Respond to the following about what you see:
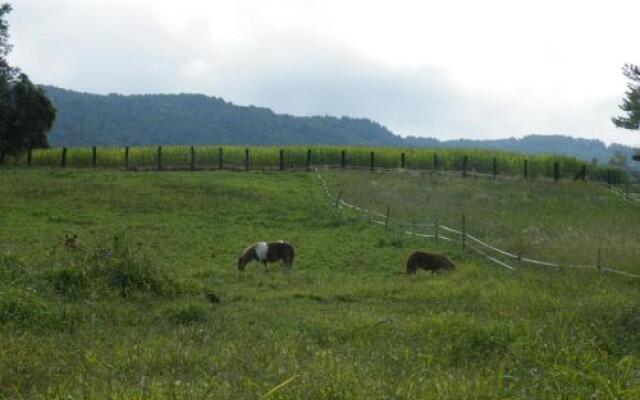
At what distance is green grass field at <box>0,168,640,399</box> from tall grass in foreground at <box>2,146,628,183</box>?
49.6 ft

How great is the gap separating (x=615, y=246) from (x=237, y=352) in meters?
15.6

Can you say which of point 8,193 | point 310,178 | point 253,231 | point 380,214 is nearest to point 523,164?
point 310,178

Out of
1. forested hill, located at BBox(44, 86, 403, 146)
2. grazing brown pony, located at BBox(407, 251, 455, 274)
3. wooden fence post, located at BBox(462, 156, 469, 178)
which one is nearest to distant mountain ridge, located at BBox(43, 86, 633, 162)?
forested hill, located at BBox(44, 86, 403, 146)

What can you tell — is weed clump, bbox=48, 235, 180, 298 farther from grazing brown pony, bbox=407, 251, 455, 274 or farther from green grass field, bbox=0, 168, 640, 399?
grazing brown pony, bbox=407, 251, 455, 274

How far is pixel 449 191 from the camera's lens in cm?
3888

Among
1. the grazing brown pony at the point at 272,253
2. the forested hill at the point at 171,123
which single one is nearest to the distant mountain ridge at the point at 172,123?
the forested hill at the point at 171,123

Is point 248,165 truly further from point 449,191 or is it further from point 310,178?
point 449,191

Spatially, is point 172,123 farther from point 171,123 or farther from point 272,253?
point 272,253

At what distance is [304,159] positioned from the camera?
49312 millimetres

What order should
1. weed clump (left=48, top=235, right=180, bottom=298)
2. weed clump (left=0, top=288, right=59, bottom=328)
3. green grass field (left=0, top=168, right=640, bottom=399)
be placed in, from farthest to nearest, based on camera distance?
weed clump (left=48, top=235, right=180, bottom=298), weed clump (left=0, top=288, right=59, bottom=328), green grass field (left=0, top=168, right=640, bottom=399)

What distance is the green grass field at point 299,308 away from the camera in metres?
6.56

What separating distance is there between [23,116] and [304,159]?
1953 cm

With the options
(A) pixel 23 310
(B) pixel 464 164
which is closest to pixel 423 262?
(A) pixel 23 310

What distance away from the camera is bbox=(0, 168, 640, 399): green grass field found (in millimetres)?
6562
